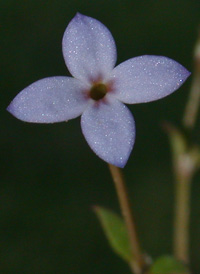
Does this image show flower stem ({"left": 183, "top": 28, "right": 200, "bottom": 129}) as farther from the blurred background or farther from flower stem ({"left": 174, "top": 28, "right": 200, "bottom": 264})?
Result: the blurred background

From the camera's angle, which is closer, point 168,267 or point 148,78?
point 148,78

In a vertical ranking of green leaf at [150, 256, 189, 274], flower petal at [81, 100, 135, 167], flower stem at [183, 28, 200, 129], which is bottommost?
green leaf at [150, 256, 189, 274]

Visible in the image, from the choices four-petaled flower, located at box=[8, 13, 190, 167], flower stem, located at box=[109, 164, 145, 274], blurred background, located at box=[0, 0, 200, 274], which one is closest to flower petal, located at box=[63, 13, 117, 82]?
four-petaled flower, located at box=[8, 13, 190, 167]

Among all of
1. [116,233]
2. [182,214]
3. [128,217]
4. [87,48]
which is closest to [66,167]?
[182,214]

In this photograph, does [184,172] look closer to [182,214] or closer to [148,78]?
[182,214]

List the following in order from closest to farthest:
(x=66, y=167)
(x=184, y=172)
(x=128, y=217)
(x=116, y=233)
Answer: (x=128, y=217), (x=116, y=233), (x=184, y=172), (x=66, y=167)

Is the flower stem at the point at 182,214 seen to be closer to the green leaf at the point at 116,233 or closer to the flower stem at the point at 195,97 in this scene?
the flower stem at the point at 195,97

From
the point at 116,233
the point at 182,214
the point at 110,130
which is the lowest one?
the point at 182,214
